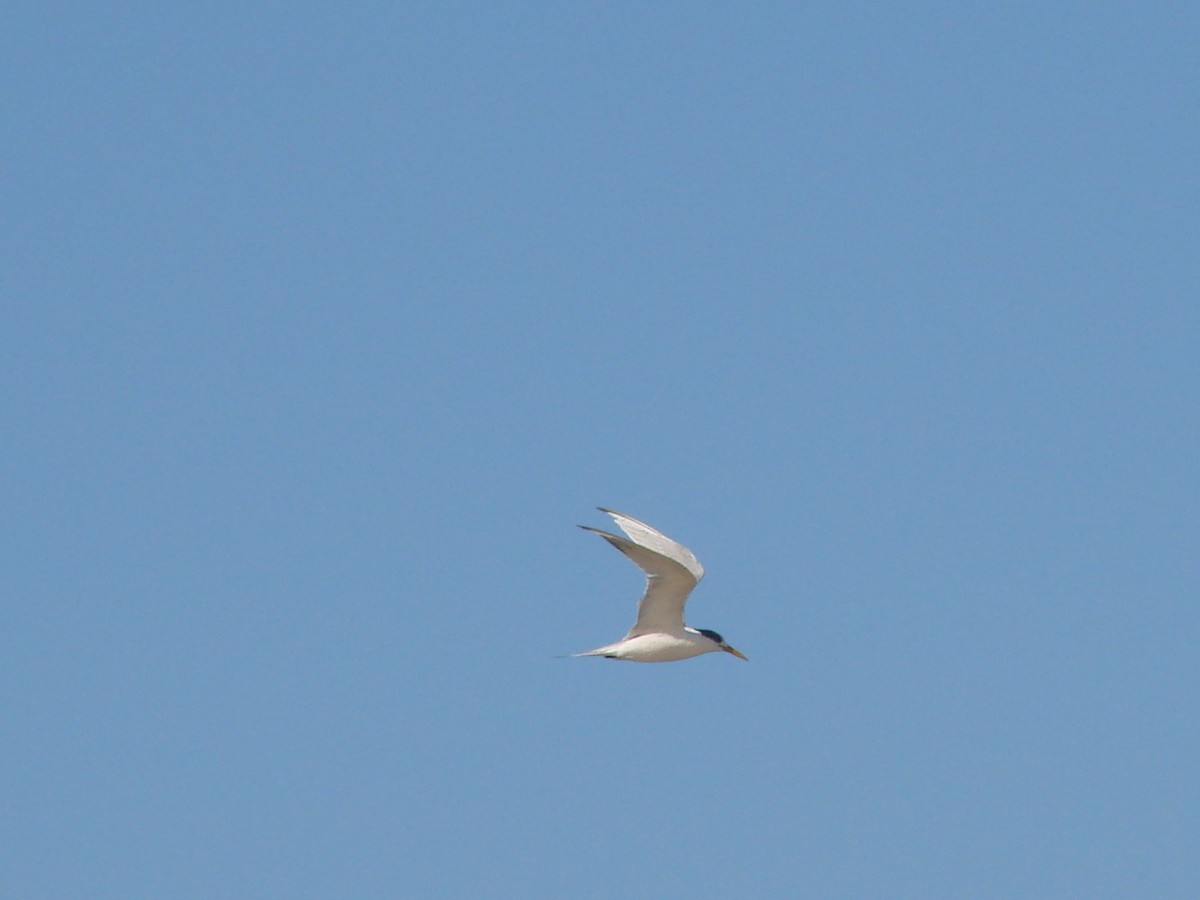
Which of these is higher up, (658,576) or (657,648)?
(658,576)

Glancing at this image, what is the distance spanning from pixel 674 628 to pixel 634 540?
4.50 m

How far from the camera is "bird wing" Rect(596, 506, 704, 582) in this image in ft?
182

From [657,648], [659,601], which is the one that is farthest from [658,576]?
[657,648]

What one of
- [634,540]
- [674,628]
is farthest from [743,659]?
[634,540]

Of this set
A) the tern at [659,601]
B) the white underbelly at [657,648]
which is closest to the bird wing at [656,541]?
the tern at [659,601]

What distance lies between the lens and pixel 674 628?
59.2m

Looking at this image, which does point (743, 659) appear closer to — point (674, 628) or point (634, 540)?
point (674, 628)

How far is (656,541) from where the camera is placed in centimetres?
5588

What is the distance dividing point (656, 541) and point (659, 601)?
99.5 inches

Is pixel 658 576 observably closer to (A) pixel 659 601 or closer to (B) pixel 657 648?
(A) pixel 659 601

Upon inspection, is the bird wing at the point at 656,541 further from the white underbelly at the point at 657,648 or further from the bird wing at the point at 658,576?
the white underbelly at the point at 657,648

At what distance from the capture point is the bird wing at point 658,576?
55.6 metres

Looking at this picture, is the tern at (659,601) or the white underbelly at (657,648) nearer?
the tern at (659,601)

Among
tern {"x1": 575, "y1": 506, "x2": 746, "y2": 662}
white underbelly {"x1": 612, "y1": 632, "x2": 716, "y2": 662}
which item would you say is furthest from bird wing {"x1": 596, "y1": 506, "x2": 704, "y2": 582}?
white underbelly {"x1": 612, "y1": 632, "x2": 716, "y2": 662}
